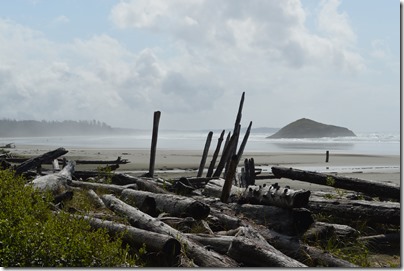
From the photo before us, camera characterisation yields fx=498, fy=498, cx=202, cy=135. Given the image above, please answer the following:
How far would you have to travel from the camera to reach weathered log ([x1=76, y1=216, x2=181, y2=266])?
7.36 metres

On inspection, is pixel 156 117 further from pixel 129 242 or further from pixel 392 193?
pixel 129 242

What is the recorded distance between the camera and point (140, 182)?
13.5 meters

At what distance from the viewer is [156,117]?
1934 cm

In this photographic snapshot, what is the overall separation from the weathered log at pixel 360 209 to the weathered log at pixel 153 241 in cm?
483

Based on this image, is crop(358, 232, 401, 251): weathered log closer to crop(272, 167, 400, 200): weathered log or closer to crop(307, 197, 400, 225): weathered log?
crop(307, 197, 400, 225): weathered log

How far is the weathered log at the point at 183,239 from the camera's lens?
7438mm

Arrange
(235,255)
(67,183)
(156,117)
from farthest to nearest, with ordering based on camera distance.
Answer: (156,117) → (67,183) → (235,255)

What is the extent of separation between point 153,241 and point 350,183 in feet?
21.7

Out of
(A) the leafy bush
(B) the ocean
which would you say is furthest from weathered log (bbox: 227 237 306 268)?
(B) the ocean

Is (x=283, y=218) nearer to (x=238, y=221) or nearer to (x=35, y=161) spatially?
(x=238, y=221)

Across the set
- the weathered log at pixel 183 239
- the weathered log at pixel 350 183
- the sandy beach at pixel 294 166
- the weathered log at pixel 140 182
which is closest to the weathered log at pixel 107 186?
the weathered log at pixel 140 182

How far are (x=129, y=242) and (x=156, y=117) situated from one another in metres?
11.4

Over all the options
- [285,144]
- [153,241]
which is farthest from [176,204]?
[285,144]

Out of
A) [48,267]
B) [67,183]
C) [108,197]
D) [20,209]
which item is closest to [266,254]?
[48,267]
